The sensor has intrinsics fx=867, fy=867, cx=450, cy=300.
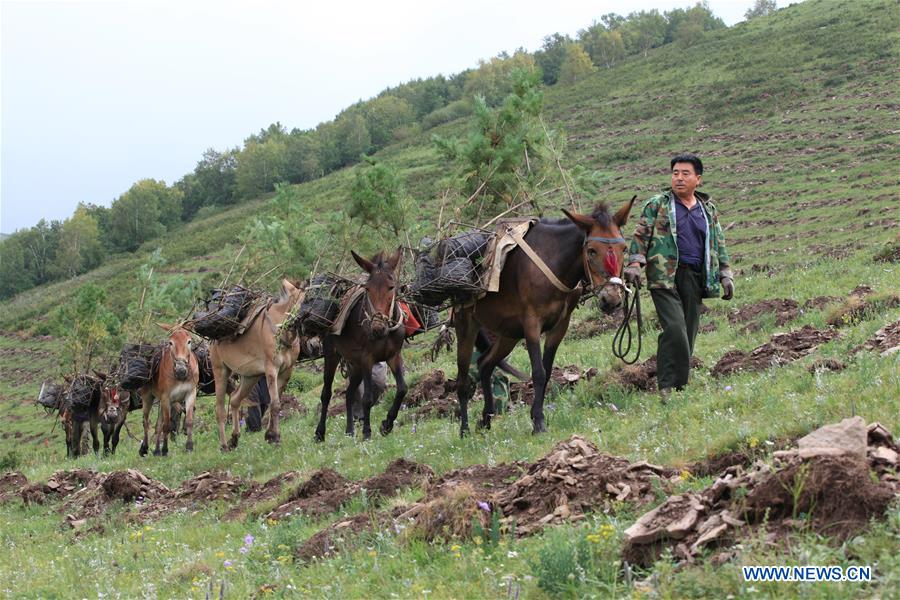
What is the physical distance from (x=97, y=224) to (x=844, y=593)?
11846 cm

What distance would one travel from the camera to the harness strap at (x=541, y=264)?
31.9 feet

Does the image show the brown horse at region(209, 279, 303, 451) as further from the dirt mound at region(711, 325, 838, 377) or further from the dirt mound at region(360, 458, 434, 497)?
the dirt mound at region(711, 325, 838, 377)

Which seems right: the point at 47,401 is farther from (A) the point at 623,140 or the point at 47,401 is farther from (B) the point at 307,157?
(B) the point at 307,157

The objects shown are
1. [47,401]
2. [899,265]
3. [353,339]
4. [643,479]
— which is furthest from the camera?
[47,401]

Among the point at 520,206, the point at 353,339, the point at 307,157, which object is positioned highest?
the point at 307,157

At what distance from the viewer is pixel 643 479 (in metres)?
5.90

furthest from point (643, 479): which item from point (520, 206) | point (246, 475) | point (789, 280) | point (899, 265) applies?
point (789, 280)

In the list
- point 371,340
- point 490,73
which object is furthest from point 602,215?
point 490,73

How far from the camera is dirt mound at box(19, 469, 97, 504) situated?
13273 millimetres

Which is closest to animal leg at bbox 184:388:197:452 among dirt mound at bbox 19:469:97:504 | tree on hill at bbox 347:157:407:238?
dirt mound at bbox 19:469:97:504

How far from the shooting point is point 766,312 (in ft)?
48.5

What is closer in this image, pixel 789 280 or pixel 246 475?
pixel 246 475

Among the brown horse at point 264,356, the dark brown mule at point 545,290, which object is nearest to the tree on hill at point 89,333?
the brown horse at point 264,356

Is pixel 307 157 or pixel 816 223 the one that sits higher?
pixel 307 157
